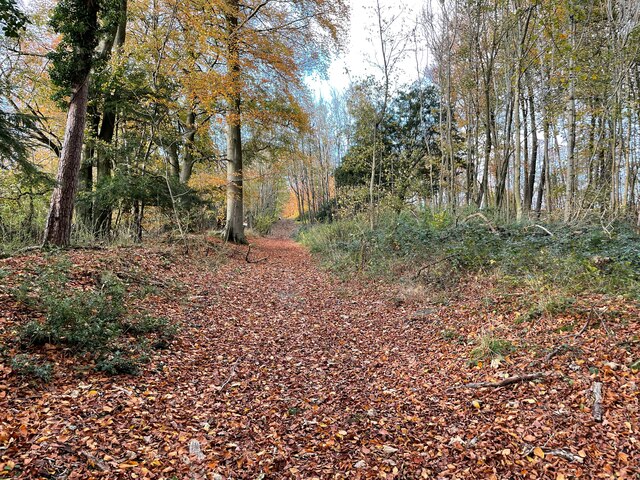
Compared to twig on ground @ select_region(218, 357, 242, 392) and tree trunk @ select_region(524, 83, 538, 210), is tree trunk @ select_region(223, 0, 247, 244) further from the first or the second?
tree trunk @ select_region(524, 83, 538, 210)

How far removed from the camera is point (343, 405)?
325cm

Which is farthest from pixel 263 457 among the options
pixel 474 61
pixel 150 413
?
pixel 474 61

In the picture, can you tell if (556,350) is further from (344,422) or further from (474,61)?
(474,61)

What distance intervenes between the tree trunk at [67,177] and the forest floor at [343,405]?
121 centimetres

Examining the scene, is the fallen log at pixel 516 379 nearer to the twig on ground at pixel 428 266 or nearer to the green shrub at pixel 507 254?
the green shrub at pixel 507 254

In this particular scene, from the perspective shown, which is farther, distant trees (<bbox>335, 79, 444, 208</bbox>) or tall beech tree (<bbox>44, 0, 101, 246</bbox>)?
distant trees (<bbox>335, 79, 444, 208</bbox>)

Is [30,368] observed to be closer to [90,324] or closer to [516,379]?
[90,324]

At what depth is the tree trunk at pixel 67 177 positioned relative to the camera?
20.4 feet

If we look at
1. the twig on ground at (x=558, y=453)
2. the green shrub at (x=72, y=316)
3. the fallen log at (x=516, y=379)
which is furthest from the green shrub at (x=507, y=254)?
the green shrub at (x=72, y=316)

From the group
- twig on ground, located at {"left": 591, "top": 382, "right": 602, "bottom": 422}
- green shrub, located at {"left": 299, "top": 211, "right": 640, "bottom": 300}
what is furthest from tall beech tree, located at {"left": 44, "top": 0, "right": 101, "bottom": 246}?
twig on ground, located at {"left": 591, "top": 382, "right": 602, "bottom": 422}

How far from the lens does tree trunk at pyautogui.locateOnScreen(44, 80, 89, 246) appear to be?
6.22m

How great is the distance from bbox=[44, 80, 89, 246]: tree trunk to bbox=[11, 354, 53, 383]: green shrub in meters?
4.17

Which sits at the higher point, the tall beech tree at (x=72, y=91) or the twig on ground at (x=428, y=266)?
the tall beech tree at (x=72, y=91)

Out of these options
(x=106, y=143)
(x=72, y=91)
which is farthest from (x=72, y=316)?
(x=106, y=143)
